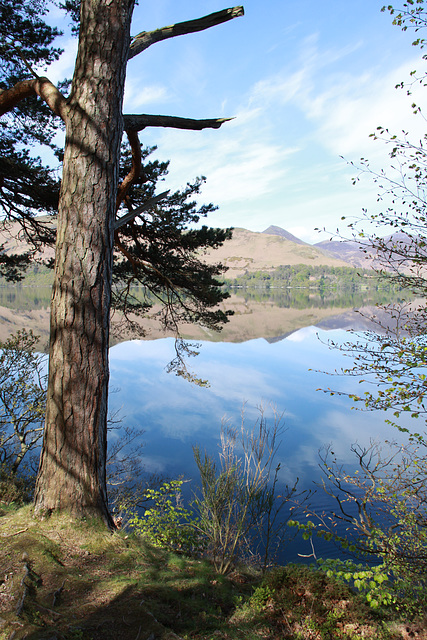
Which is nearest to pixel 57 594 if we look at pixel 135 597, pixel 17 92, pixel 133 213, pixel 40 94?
pixel 135 597

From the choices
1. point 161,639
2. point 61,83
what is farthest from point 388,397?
point 61,83

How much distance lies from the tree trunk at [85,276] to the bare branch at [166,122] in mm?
555

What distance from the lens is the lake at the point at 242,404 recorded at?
11.0 metres

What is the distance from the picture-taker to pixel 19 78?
558 centimetres

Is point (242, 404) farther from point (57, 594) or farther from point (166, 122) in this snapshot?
point (57, 594)

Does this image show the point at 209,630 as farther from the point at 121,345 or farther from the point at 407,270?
the point at 121,345

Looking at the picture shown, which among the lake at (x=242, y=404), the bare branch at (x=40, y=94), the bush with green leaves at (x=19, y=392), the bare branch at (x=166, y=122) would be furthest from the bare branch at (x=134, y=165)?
the bush with green leaves at (x=19, y=392)

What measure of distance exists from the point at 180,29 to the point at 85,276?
2.37m

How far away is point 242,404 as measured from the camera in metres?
10.9

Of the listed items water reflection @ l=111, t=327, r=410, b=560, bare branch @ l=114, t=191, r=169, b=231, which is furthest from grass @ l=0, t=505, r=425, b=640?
water reflection @ l=111, t=327, r=410, b=560

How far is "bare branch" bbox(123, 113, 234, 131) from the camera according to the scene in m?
3.56

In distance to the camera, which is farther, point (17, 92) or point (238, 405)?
point (238, 405)

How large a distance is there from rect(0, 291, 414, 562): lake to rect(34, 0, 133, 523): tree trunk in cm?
212

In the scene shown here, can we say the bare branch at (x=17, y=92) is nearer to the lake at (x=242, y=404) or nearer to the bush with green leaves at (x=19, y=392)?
the lake at (x=242, y=404)
